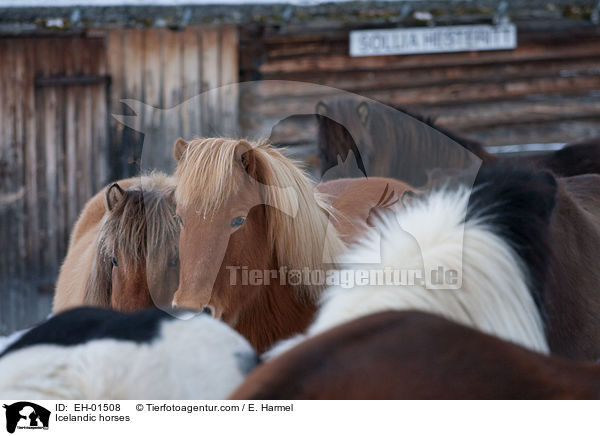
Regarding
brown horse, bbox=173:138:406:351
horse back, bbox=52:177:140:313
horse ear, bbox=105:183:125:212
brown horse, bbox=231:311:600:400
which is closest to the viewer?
brown horse, bbox=231:311:600:400

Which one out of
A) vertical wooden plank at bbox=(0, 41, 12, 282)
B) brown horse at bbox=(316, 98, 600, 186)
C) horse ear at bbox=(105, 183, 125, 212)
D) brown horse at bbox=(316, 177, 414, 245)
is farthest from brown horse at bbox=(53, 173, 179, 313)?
vertical wooden plank at bbox=(0, 41, 12, 282)

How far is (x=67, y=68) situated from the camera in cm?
438

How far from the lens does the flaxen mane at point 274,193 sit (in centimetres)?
150

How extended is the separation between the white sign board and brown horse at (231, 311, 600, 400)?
11.9 feet

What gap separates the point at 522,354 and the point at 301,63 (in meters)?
3.85

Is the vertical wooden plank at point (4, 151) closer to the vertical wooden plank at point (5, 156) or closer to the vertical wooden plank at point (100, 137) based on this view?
the vertical wooden plank at point (5, 156)

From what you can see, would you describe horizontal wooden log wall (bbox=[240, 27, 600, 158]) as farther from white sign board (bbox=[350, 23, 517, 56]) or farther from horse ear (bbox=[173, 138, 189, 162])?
horse ear (bbox=[173, 138, 189, 162])

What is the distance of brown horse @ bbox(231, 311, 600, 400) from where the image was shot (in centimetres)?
82

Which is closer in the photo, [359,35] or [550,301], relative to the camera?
[550,301]

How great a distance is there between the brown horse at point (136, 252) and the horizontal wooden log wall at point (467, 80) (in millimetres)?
2514

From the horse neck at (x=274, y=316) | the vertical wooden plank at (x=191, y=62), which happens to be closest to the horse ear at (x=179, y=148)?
the horse neck at (x=274, y=316)

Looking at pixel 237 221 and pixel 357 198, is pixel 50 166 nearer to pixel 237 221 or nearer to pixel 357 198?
pixel 357 198
